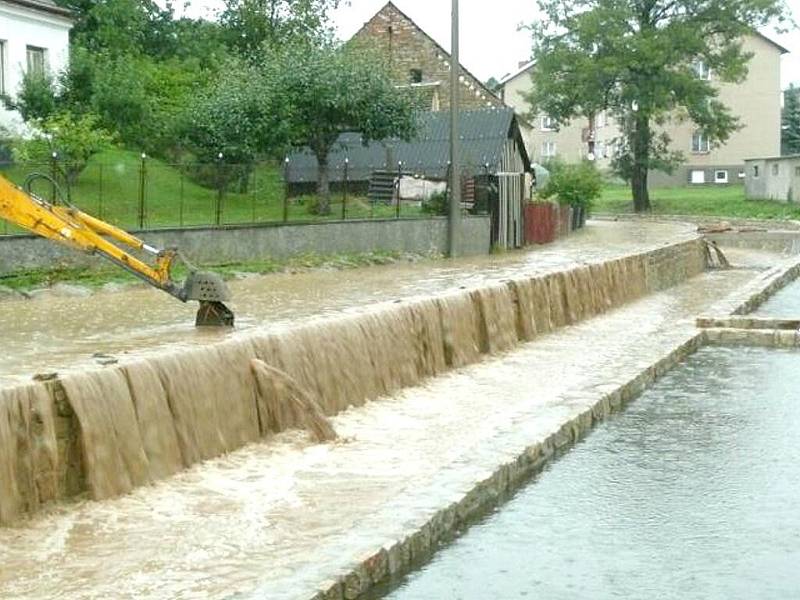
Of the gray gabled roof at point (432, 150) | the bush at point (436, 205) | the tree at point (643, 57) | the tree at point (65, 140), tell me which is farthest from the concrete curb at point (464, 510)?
the tree at point (643, 57)

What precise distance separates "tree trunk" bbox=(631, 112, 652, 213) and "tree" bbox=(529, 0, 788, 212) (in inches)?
2.9

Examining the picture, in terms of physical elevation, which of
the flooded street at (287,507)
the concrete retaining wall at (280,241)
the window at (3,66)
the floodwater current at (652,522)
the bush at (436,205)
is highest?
the window at (3,66)

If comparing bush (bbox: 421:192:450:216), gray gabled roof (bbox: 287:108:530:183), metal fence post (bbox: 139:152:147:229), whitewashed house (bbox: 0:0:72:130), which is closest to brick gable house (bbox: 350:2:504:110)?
gray gabled roof (bbox: 287:108:530:183)

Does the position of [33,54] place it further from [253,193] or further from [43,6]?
[253,193]

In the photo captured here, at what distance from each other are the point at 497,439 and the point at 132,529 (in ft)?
10.9

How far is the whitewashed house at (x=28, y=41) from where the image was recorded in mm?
34781

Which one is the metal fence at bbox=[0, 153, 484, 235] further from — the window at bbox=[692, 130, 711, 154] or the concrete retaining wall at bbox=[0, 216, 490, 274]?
the window at bbox=[692, 130, 711, 154]

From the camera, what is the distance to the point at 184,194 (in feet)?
89.7

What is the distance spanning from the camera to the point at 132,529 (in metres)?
8.80

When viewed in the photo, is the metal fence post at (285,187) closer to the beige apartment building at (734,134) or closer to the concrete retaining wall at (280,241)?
the concrete retaining wall at (280,241)

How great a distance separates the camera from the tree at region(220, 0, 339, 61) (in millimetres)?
59312

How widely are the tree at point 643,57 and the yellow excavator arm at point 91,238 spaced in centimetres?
4790

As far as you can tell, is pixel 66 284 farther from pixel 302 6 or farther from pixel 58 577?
pixel 302 6

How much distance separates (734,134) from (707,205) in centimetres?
2135
